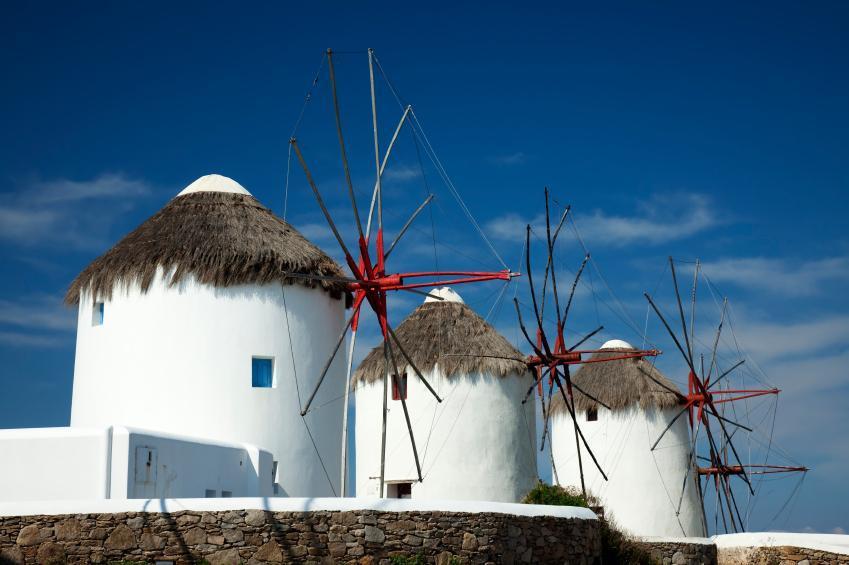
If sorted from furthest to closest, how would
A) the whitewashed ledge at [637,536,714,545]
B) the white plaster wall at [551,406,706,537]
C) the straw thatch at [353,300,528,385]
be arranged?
1. the white plaster wall at [551,406,706,537]
2. the straw thatch at [353,300,528,385]
3. the whitewashed ledge at [637,536,714,545]

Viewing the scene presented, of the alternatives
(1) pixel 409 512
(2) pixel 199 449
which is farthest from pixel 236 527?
(2) pixel 199 449

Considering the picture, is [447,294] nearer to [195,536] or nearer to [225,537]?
[225,537]

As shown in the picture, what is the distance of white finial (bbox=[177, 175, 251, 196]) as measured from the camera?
22.2m

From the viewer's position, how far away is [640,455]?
1280 inches

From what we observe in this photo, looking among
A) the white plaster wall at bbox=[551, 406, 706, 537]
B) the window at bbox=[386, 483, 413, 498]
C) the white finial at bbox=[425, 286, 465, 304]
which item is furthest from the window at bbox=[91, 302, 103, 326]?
the white plaster wall at bbox=[551, 406, 706, 537]

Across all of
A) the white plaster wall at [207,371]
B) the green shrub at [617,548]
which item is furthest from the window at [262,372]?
the green shrub at [617,548]

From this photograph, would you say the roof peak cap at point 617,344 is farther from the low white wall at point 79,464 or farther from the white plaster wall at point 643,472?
the low white wall at point 79,464

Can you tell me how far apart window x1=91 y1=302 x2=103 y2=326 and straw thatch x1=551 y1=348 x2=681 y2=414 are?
16.9m

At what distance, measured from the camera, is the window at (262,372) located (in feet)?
65.3

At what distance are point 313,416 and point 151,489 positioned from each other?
4.70m

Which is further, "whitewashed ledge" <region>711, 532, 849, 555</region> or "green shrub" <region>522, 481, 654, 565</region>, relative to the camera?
"whitewashed ledge" <region>711, 532, 849, 555</region>

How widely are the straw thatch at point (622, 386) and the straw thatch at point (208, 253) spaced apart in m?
14.0

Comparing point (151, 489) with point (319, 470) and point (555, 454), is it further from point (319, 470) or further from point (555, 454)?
point (555, 454)

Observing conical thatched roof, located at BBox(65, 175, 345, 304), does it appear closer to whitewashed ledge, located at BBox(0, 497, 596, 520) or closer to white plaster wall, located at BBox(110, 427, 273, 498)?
white plaster wall, located at BBox(110, 427, 273, 498)
